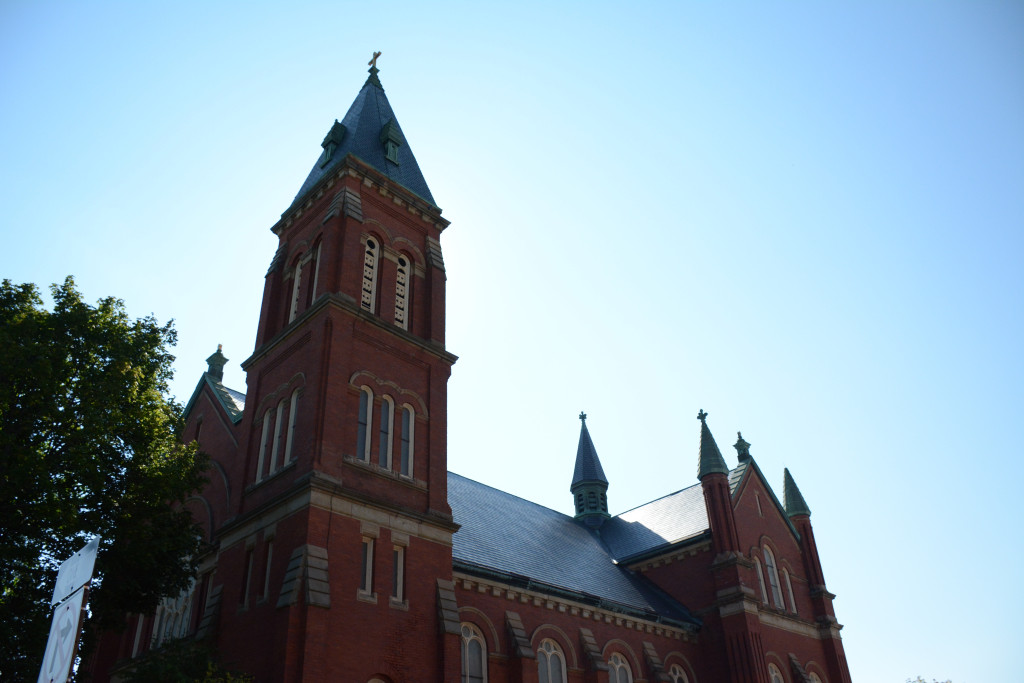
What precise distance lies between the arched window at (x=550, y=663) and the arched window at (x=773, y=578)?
14092mm

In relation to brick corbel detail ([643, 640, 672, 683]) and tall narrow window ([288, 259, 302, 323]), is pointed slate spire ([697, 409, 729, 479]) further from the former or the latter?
tall narrow window ([288, 259, 302, 323])

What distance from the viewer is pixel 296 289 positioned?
1108 inches

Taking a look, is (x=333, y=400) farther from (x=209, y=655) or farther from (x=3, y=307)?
(x=3, y=307)

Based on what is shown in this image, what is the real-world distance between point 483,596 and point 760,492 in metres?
20.1

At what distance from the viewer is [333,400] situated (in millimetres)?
22531

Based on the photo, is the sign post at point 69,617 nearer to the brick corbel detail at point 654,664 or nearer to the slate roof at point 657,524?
the brick corbel detail at point 654,664

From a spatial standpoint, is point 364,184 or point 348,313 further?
point 364,184

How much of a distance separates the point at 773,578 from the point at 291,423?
2513 centimetres

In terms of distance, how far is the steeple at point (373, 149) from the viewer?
30078 millimetres

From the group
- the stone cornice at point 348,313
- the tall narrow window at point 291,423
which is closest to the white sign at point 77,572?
the tall narrow window at point 291,423

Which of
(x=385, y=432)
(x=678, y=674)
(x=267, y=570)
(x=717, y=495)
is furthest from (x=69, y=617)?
(x=717, y=495)

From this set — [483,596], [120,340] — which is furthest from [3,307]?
[483,596]

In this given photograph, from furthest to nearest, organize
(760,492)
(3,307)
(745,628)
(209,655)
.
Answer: (760,492)
(745,628)
(3,307)
(209,655)

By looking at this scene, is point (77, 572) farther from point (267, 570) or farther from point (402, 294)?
point (402, 294)
